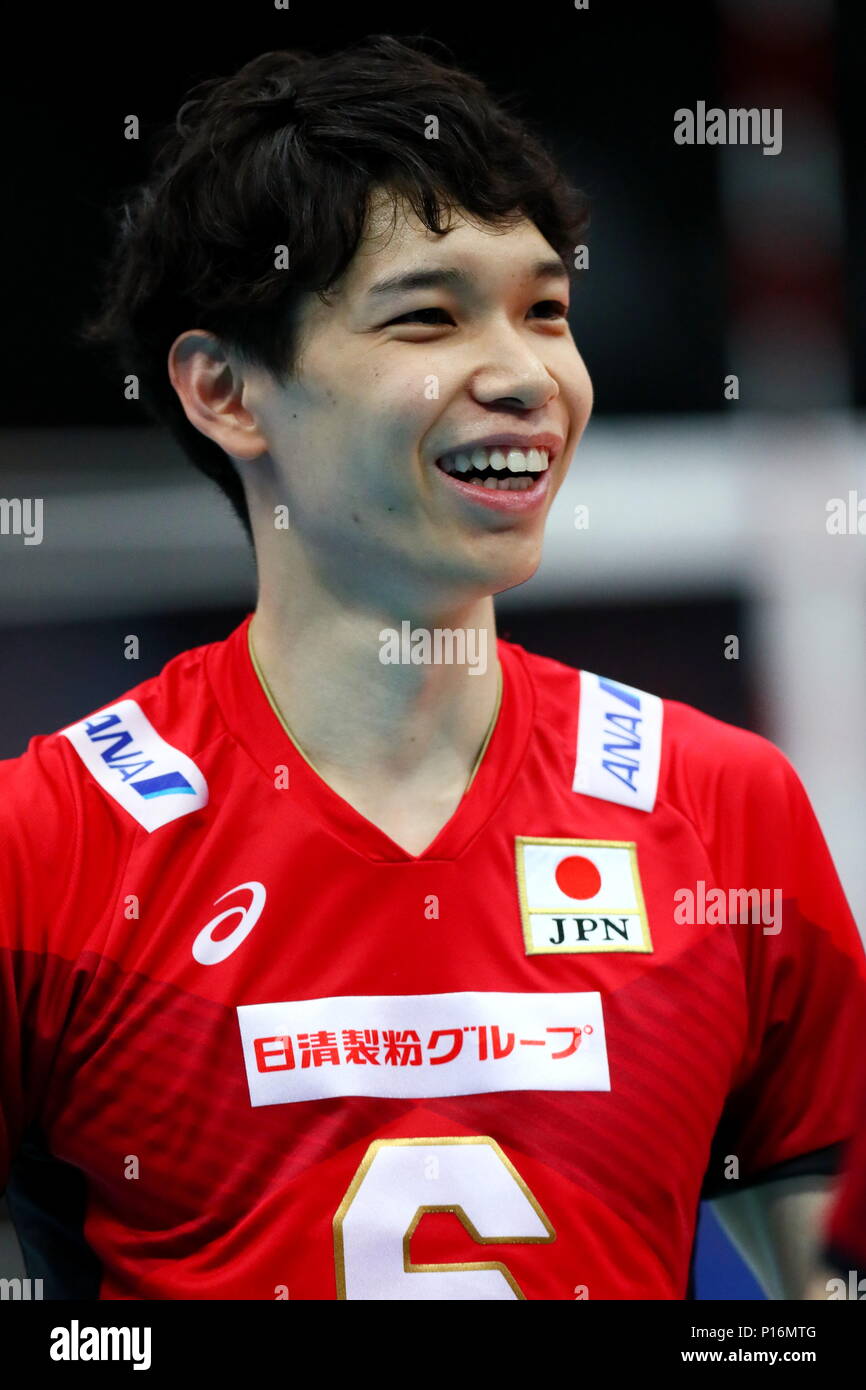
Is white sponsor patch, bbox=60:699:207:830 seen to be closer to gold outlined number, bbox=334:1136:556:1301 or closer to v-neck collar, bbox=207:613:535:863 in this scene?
v-neck collar, bbox=207:613:535:863

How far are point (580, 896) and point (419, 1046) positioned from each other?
256mm

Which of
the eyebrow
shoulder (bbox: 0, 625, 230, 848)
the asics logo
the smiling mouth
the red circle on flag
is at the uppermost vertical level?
the eyebrow

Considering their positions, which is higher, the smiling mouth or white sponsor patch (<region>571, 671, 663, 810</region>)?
the smiling mouth

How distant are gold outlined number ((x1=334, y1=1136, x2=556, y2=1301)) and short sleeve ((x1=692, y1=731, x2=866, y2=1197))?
1.10 feet

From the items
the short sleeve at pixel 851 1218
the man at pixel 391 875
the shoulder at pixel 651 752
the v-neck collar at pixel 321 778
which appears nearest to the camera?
the short sleeve at pixel 851 1218

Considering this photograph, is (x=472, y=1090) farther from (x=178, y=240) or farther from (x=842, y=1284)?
(x=178, y=240)

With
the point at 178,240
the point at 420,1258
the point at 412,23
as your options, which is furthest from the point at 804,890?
the point at 412,23

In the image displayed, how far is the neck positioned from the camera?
1.85 meters

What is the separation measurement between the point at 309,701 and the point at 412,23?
974 mm

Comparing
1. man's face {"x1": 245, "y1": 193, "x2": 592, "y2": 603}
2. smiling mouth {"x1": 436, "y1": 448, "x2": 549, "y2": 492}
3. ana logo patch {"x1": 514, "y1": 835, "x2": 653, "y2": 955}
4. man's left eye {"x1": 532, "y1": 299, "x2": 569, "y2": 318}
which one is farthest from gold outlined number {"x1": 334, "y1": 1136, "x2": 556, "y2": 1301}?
man's left eye {"x1": 532, "y1": 299, "x2": 569, "y2": 318}

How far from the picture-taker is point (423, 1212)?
168 centimetres

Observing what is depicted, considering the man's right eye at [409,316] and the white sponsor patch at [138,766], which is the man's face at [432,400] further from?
the white sponsor patch at [138,766]

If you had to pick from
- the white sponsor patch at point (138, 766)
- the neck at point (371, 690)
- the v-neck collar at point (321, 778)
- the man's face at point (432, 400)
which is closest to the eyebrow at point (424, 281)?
the man's face at point (432, 400)

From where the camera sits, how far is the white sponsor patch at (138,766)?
1.79m
